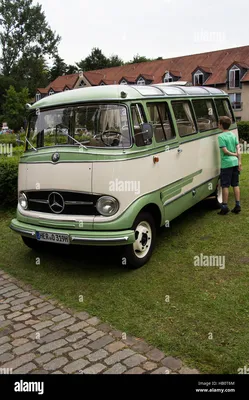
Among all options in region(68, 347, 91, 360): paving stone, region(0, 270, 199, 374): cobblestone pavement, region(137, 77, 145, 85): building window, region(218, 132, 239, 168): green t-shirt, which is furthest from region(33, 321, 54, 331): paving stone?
region(137, 77, 145, 85): building window

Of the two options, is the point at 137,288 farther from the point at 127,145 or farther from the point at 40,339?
the point at 127,145

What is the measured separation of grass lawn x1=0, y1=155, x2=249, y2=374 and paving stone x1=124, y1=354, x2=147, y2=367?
251mm

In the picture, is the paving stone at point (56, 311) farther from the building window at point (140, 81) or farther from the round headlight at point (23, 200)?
the building window at point (140, 81)

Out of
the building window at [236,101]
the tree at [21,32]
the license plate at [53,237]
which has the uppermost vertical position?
the tree at [21,32]

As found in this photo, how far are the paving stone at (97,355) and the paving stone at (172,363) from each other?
1.86ft

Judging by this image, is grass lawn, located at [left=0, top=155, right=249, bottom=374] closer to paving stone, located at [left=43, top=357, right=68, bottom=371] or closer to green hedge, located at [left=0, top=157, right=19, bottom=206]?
paving stone, located at [left=43, top=357, right=68, bottom=371]

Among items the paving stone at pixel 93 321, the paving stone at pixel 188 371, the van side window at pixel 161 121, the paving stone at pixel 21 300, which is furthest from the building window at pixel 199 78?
the paving stone at pixel 188 371

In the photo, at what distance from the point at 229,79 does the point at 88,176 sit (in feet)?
141

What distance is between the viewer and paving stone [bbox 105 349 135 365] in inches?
143

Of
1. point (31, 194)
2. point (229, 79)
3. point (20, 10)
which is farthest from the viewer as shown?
point (20, 10)

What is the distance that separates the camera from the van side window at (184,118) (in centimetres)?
691
